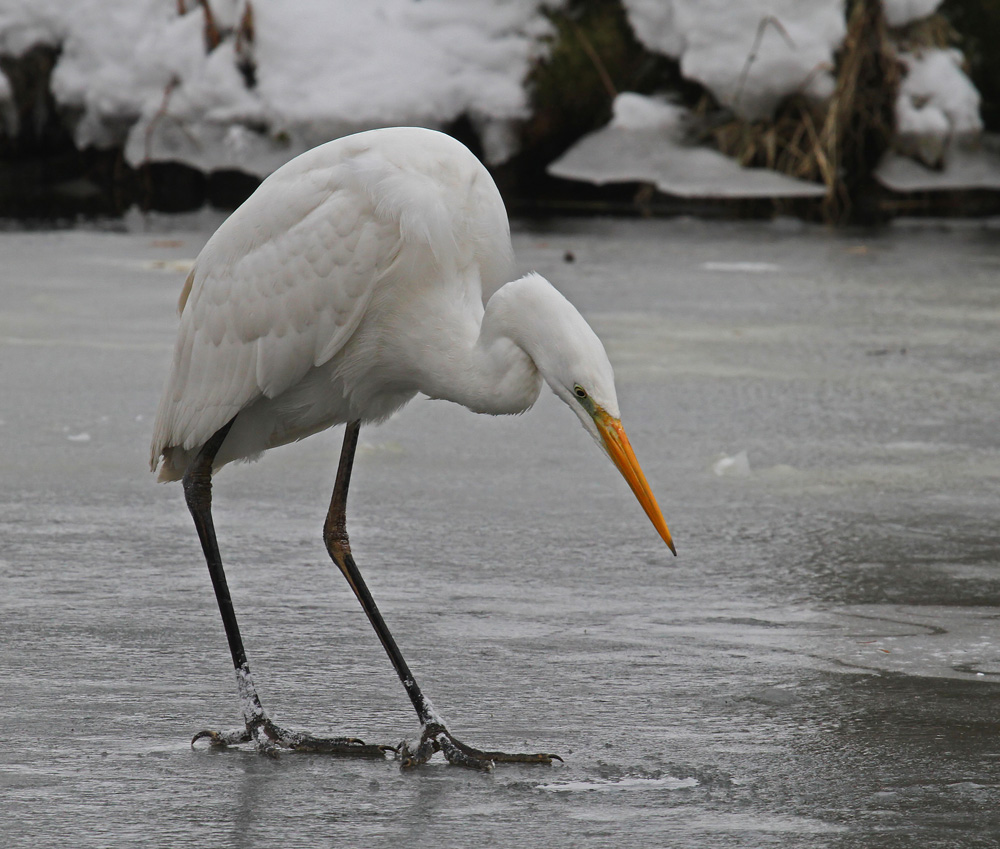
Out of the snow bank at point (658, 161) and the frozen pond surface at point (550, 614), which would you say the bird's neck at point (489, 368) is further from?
the snow bank at point (658, 161)

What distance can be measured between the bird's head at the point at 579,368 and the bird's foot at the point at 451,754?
20.7 inches

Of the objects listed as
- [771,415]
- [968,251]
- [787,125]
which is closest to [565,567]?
[771,415]

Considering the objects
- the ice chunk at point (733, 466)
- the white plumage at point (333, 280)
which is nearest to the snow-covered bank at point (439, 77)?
the ice chunk at point (733, 466)

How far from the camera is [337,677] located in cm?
378

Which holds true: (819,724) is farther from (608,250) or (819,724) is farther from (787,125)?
(787,125)

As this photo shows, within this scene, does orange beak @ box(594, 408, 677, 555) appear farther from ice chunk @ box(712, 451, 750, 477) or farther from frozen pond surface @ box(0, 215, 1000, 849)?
ice chunk @ box(712, 451, 750, 477)

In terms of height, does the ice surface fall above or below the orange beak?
below

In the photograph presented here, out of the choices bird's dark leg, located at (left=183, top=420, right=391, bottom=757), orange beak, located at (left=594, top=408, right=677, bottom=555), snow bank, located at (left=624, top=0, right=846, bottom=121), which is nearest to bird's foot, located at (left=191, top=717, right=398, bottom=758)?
bird's dark leg, located at (left=183, top=420, right=391, bottom=757)

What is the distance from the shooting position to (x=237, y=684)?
3609 mm

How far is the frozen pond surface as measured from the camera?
3014 mm

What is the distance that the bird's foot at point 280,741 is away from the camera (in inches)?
130

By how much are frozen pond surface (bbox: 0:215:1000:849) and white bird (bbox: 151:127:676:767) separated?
0.87 ft

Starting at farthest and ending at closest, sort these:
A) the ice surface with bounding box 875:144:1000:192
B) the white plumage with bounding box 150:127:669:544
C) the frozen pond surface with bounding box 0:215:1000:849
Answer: the ice surface with bounding box 875:144:1000:192 < the white plumage with bounding box 150:127:669:544 < the frozen pond surface with bounding box 0:215:1000:849

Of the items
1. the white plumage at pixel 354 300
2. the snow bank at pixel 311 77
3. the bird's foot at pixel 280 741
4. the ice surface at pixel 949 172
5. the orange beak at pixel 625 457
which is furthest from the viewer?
the snow bank at pixel 311 77
